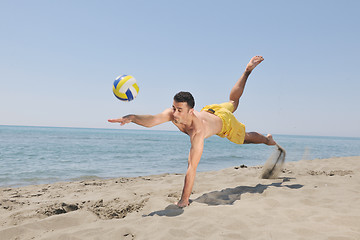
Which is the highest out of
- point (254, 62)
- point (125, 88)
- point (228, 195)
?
point (254, 62)

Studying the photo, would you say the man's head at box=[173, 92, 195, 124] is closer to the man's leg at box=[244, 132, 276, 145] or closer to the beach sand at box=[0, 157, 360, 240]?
the beach sand at box=[0, 157, 360, 240]

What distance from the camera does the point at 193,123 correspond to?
3887 mm

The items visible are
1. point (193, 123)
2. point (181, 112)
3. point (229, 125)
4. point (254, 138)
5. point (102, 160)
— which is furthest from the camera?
point (102, 160)

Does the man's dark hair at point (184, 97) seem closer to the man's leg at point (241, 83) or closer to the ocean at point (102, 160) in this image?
the man's leg at point (241, 83)

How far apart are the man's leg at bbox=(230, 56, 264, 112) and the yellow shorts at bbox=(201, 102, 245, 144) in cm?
79

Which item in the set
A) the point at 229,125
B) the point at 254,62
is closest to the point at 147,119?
the point at 229,125

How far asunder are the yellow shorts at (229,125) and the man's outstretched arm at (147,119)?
123cm

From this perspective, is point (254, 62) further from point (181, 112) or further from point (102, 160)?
point (102, 160)

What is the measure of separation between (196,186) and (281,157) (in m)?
2.11

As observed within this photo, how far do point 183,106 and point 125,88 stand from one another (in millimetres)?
1066

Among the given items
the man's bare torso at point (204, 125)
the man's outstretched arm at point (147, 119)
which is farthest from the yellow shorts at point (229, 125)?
the man's outstretched arm at point (147, 119)

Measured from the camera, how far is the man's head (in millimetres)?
3561

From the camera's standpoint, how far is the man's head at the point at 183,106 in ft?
11.7

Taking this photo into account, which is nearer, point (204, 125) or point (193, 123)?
point (193, 123)
